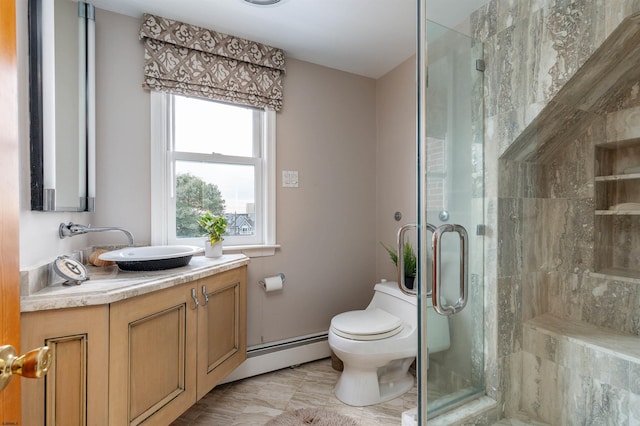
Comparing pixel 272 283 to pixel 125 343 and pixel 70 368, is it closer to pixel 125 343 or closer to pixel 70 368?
pixel 125 343

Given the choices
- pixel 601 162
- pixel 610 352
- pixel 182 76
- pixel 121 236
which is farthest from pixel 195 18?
pixel 610 352

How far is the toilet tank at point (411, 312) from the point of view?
1.20 meters

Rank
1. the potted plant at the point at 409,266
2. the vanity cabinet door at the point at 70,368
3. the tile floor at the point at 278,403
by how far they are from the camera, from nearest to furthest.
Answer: the vanity cabinet door at the point at 70,368 → the tile floor at the point at 278,403 → the potted plant at the point at 409,266

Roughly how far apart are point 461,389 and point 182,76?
227cm

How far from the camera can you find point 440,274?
1.19 metres

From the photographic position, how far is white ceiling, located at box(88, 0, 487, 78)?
1.74m

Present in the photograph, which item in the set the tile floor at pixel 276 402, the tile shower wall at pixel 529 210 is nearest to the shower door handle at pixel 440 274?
the tile shower wall at pixel 529 210

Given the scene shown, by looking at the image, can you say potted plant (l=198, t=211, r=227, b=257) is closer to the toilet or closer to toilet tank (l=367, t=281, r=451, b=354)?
the toilet

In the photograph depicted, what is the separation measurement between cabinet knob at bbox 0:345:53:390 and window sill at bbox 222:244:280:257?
5.08 ft

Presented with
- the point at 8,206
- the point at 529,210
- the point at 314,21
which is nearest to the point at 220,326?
the point at 8,206

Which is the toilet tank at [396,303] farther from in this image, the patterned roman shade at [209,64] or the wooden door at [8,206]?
the wooden door at [8,206]

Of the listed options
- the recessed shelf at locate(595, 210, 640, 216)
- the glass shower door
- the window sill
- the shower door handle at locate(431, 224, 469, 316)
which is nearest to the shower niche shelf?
the recessed shelf at locate(595, 210, 640, 216)

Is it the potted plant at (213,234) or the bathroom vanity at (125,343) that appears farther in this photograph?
the potted plant at (213,234)

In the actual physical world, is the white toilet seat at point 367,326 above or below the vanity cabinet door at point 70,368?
below
